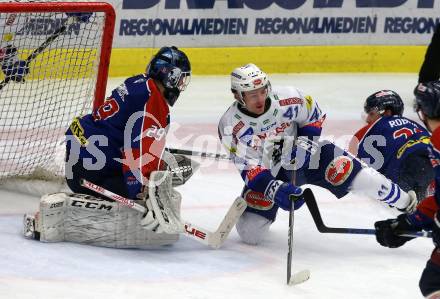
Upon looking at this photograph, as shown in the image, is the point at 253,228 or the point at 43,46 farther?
the point at 43,46

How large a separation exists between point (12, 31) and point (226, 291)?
1820 millimetres

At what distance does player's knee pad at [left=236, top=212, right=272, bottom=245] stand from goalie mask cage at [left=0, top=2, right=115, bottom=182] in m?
1.01

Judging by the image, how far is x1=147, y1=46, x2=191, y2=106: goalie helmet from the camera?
412 cm

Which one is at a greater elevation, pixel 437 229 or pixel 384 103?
pixel 437 229

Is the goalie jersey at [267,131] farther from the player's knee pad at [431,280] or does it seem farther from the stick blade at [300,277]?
the player's knee pad at [431,280]

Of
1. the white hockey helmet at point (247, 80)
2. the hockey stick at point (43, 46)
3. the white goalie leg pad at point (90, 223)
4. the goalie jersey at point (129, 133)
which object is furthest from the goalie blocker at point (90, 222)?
the hockey stick at point (43, 46)

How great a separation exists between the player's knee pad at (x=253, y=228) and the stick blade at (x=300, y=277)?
0.56 m

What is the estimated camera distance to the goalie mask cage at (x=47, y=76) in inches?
189

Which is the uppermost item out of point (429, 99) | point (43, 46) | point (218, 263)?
point (429, 99)

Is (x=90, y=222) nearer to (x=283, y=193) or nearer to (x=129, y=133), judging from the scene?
(x=129, y=133)

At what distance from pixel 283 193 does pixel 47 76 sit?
1639 millimetres

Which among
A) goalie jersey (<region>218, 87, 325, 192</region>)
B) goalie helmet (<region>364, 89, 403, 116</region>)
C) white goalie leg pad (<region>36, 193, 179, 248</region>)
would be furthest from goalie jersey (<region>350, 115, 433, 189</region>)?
white goalie leg pad (<region>36, 193, 179, 248</region>)

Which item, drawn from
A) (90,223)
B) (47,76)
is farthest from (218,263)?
(47,76)

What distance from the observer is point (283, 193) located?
405 centimetres
